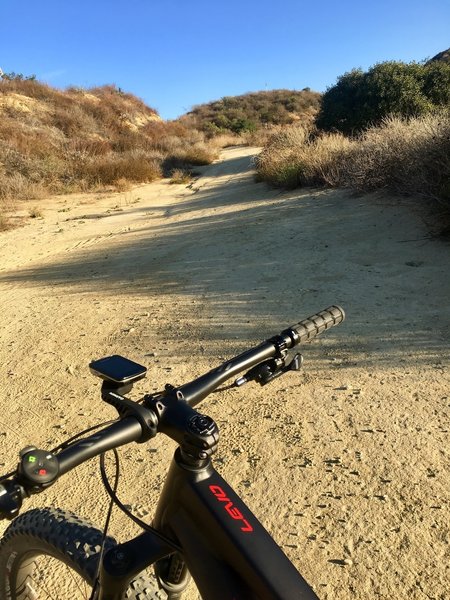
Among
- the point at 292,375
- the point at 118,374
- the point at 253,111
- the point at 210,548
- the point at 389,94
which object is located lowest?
the point at 292,375

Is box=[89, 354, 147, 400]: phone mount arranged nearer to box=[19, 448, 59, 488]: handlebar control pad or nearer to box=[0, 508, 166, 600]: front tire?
box=[19, 448, 59, 488]: handlebar control pad

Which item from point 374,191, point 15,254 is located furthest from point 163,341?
point 374,191

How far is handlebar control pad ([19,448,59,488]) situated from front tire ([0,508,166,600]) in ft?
1.79

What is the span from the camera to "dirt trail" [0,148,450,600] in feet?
7.41

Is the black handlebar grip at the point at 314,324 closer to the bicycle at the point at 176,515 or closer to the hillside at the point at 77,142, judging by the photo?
the bicycle at the point at 176,515

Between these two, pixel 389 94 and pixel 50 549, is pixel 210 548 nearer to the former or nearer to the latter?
pixel 50 549

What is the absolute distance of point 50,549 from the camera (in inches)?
56.9

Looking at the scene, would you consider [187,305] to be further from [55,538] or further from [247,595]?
[247,595]

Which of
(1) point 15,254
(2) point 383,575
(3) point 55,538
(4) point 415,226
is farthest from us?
(1) point 15,254

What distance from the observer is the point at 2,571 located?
5.40ft

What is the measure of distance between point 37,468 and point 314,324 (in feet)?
3.04

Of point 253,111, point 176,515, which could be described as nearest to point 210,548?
point 176,515

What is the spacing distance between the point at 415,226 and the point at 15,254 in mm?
6455

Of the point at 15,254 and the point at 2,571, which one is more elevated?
the point at 15,254
